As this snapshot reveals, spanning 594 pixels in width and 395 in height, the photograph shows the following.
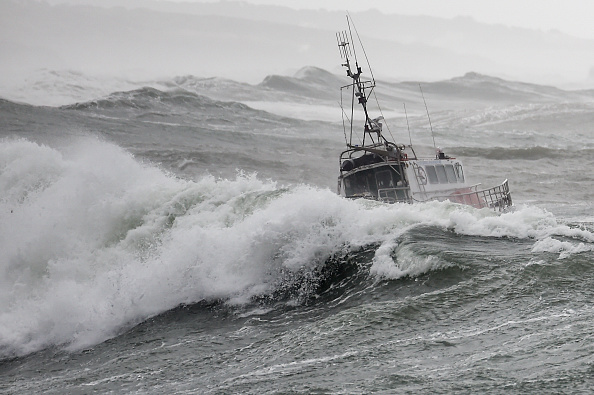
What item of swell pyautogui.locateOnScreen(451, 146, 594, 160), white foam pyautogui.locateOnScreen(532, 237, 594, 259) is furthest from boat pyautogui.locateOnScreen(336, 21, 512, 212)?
swell pyautogui.locateOnScreen(451, 146, 594, 160)

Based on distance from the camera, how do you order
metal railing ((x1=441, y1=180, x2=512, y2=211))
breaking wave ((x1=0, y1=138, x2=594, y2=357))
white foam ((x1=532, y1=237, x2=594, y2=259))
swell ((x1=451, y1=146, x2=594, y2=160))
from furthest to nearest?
swell ((x1=451, y1=146, x2=594, y2=160)), metal railing ((x1=441, y1=180, x2=512, y2=211)), breaking wave ((x1=0, y1=138, x2=594, y2=357)), white foam ((x1=532, y1=237, x2=594, y2=259))

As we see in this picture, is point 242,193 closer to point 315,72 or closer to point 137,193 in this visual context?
point 137,193

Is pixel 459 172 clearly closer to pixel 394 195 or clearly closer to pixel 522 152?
pixel 394 195

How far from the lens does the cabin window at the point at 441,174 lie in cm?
1691

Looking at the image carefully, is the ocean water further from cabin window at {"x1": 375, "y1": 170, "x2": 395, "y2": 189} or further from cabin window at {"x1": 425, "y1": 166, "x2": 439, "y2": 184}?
cabin window at {"x1": 425, "y1": 166, "x2": 439, "y2": 184}

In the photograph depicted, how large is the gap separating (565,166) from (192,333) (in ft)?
104

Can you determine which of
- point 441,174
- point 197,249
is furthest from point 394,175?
point 197,249

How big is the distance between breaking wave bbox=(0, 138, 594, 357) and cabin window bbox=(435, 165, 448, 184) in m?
5.59

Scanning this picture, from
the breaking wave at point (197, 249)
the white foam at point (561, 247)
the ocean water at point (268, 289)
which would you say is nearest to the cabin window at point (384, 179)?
the breaking wave at point (197, 249)

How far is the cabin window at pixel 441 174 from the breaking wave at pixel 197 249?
18.3 feet

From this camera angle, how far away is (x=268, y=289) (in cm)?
920

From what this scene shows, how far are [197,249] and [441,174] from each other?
8.46m

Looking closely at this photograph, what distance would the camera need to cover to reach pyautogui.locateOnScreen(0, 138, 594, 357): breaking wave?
9.23 m

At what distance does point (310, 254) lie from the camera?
949 centimetres
